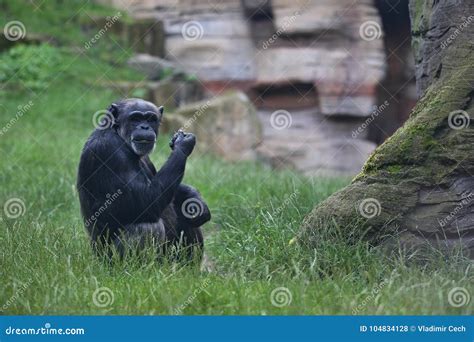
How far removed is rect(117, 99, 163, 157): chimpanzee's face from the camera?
20.5 ft

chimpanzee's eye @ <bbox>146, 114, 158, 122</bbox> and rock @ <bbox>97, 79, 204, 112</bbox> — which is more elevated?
rock @ <bbox>97, 79, 204, 112</bbox>

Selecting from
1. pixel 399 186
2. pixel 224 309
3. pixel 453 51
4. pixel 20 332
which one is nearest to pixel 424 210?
pixel 399 186

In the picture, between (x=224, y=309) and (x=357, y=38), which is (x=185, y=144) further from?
(x=357, y=38)

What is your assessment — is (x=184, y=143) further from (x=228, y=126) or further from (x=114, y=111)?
(x=228, y=126)

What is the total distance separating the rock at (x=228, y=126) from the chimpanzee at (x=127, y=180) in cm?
754

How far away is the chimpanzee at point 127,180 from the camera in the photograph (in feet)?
20.4

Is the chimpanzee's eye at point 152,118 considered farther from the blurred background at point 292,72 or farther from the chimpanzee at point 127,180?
the blurred background at point 292,72

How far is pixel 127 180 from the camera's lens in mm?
6250

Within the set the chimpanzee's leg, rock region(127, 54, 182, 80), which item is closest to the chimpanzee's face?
the chimpanzee's leg

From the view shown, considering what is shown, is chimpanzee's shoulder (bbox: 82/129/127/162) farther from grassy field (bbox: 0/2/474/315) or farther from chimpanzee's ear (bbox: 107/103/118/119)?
grassy field (bbox: 0/2/474/315)

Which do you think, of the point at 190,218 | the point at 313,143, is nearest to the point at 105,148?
the point at 190,218

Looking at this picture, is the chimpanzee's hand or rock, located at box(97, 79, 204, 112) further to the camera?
rock, located at box(97, 79, 204, 112)

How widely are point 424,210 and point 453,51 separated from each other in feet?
4.45

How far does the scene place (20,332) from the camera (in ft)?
16.2
